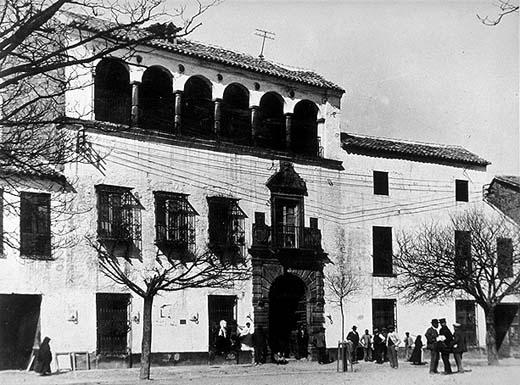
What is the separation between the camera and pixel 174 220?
1125 inches

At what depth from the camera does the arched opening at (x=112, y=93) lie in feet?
90.5

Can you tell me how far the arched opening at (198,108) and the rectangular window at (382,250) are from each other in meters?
8.37

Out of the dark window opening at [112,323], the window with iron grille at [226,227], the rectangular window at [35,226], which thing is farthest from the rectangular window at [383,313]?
the rectangular window at [35,226]

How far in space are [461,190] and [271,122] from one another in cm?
954

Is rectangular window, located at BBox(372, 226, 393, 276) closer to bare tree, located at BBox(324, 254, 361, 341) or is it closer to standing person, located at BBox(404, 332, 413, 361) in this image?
bare tree, located at BBox(324, 254, 361, 341)

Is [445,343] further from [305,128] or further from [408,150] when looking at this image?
[408,150]

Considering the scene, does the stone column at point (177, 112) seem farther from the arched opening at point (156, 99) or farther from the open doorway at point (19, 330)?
the open doorway at point (19, 330)

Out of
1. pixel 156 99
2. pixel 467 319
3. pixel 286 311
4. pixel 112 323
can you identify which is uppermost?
pixel 156 99

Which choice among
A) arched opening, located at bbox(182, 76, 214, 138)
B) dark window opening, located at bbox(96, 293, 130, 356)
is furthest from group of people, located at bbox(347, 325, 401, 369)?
arched opening, located at bbox(182, 76, 214, 138)

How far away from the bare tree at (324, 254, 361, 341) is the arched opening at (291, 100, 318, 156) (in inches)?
176

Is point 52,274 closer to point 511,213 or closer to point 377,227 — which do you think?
point 377,227

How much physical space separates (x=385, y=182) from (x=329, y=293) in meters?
5.35

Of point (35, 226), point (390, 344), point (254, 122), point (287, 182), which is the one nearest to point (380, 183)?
point (287, 182)

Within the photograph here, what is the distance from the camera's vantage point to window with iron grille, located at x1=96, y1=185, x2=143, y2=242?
87.9ft
